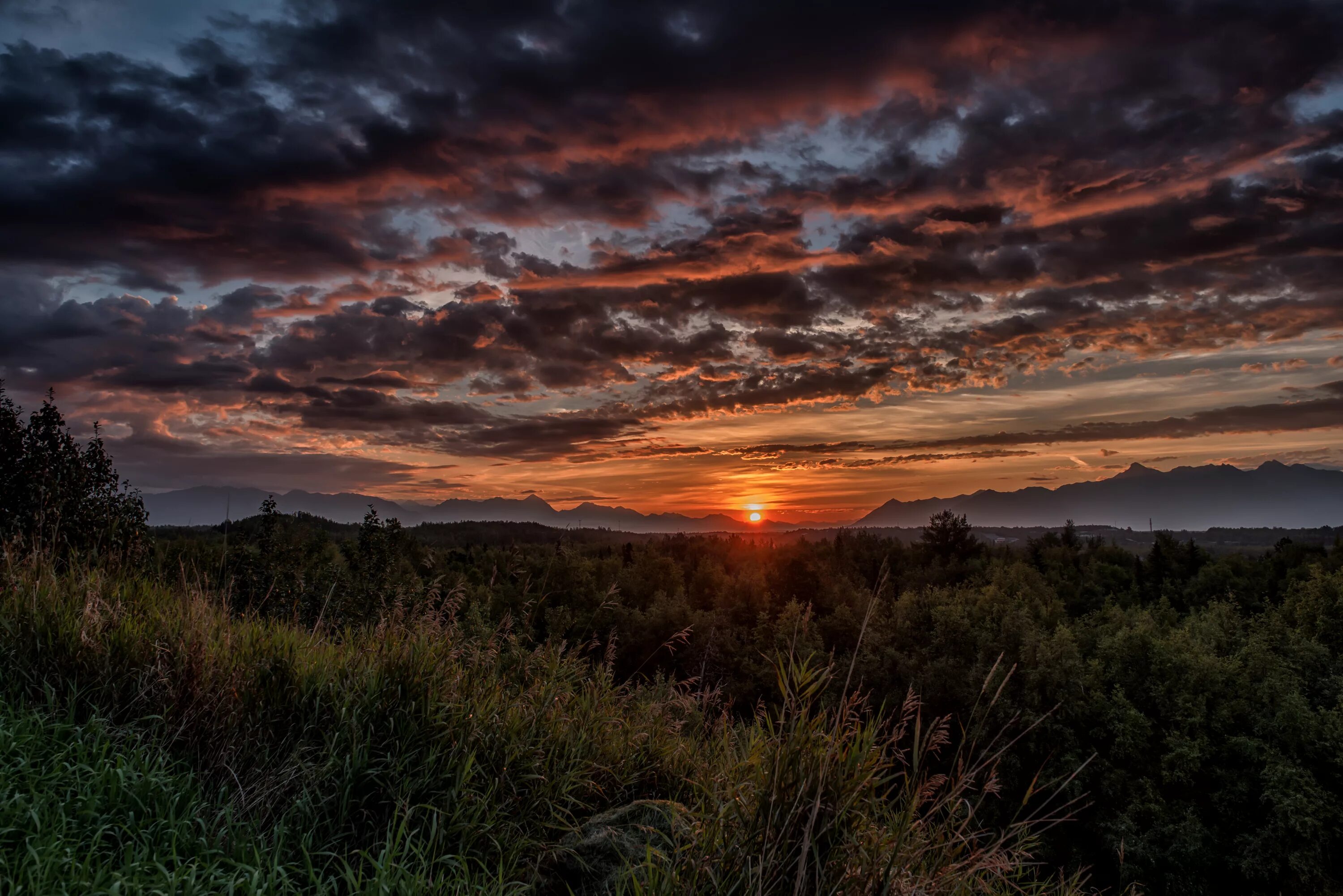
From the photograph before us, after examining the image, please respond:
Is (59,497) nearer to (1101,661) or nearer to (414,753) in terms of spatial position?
(414,753)

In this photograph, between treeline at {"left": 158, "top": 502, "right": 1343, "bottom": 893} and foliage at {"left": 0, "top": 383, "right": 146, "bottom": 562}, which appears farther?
treeline at {"left": 158, "top": 502, "right": 1343, "bottom": 893}

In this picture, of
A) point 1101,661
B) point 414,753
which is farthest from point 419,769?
point 1101,661

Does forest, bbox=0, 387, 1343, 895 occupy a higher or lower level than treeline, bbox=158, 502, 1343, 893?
higher

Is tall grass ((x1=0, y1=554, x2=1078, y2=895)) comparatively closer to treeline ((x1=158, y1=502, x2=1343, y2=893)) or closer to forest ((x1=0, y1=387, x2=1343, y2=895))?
forest ((x1=0, y1=387, x2=1343, y2=895))

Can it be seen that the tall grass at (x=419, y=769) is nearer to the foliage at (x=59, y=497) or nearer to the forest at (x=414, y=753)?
the forest at (x=414, y=753)

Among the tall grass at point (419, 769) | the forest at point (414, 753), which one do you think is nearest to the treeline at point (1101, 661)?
the forest at point (414, 753)

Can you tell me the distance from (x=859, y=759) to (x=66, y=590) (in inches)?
258

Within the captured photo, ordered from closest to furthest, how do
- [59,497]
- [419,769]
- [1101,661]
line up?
[419,769], [59,497], [1101,661]

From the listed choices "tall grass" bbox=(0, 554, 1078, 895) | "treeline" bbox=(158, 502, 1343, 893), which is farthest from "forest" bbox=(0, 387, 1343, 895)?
"treeline" bbox=(158, 502, 1343, 893)

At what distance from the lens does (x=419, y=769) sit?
4.31 meters

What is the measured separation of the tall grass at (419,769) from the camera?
3086mm

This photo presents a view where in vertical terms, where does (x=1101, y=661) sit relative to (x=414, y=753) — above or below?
below

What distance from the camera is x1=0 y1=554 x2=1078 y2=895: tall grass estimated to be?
3086 millimetres

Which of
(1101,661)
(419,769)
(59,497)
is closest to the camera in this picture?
(419,769)
